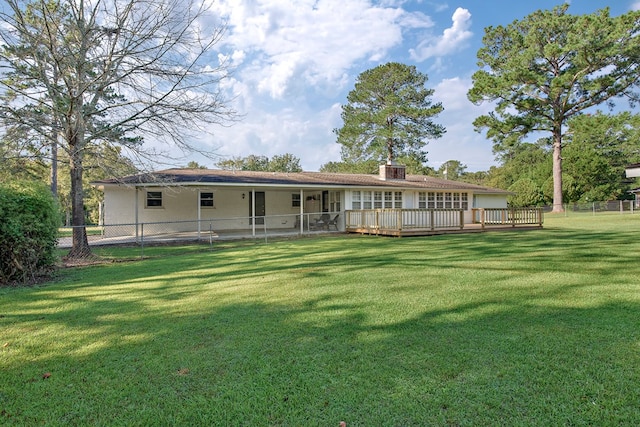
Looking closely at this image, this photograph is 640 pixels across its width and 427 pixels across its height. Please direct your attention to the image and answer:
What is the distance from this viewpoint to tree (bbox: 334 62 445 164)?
109 ft

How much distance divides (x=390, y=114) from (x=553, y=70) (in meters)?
15.2

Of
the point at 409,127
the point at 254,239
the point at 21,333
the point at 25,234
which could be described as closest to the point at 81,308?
the point at 21,333

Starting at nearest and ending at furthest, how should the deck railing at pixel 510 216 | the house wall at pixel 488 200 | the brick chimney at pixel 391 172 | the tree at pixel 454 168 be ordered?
the deck railing at pixel 510 216 → the brick chimney at pixel 391 172 → the house wall at pixel 488 200 → the tree at pixel 454 168

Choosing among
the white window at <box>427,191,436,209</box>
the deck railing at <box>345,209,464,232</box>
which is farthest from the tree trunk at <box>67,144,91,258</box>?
the white window at <box>427,191,436,209</box>

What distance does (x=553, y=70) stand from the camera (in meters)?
32.3

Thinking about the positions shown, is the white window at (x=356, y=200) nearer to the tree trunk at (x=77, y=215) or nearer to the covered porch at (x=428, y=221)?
the covered porch at (x=428, y=221)

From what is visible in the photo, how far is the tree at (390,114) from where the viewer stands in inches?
1312

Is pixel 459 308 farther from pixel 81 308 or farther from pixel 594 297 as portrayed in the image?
pixel 81 308

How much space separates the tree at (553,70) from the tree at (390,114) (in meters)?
5.07

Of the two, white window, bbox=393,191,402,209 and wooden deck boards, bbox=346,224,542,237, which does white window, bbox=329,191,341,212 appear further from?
white window, bbox=393,191,402,209

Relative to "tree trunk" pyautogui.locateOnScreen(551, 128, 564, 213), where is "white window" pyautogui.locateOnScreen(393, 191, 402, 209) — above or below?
below

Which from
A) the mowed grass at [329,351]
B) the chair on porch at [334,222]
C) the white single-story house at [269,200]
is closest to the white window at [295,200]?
the white single-story house at [269,200]

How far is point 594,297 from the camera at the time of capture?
4.84m

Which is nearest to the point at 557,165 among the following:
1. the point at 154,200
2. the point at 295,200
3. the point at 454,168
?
the point at 295,200
